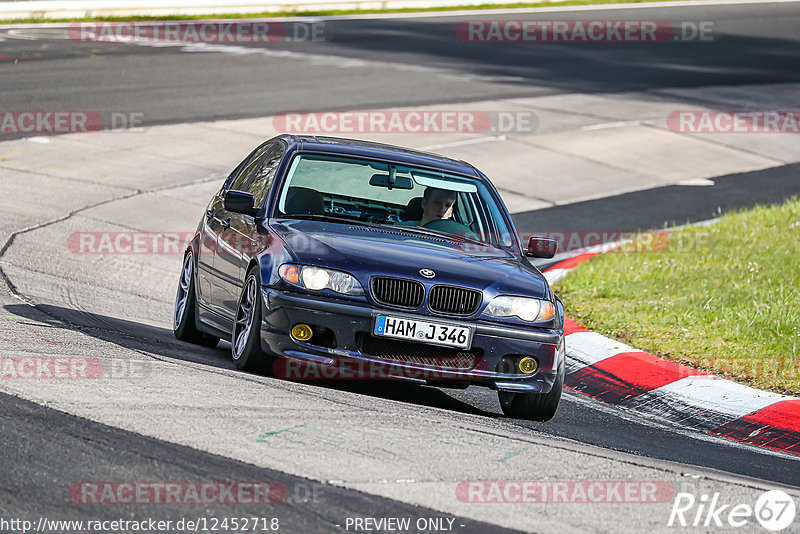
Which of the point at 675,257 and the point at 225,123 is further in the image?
the point at 225,123

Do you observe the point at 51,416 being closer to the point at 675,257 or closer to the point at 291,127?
the point at 675,257

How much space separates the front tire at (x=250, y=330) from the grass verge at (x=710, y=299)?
343 centimetres

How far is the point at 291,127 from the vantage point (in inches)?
770

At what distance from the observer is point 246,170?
9.16 meters

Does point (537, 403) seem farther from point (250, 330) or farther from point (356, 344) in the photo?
point (250, 330)

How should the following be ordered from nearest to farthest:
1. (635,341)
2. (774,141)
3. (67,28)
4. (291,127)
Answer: (635,341)
(291,127)
(774,141)
(67,28)

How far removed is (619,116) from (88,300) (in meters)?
14.6

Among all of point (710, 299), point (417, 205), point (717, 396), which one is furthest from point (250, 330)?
point (710, 299)

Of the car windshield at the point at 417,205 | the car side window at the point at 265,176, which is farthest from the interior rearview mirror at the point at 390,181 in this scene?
the car side window at the point at 265,176

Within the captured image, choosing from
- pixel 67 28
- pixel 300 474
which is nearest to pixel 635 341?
pixel 300 474

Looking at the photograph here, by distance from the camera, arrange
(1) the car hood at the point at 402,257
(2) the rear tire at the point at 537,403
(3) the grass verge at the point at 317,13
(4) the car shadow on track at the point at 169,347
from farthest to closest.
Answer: (3) the grass verge at the point at 317,13 → (4) the car shadow on track at the point at 169,347 → (2) the rear tire at the point at 537,403 → (1) the car hood at the point at 402,257

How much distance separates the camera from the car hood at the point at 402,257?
23.0 ft

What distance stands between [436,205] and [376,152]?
0.56m

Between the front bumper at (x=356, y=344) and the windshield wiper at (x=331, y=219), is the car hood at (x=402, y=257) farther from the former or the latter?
the front bumper at (x=356, y=344)
